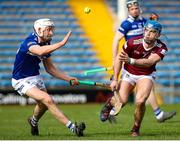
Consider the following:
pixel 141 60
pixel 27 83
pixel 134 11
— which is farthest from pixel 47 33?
pixel 134 11

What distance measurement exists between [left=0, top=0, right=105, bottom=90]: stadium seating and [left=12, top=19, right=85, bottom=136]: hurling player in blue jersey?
11.7 meters

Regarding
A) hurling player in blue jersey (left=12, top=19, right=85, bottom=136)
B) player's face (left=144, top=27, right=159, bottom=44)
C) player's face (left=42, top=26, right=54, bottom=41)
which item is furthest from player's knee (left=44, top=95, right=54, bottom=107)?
player's face (left=144, top=27, right=159, bottom=44)

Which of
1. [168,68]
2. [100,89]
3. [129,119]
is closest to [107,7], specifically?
[168,68]

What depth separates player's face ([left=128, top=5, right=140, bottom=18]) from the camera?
1300 centimetres

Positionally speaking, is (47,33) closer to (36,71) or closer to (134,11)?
(36,71)

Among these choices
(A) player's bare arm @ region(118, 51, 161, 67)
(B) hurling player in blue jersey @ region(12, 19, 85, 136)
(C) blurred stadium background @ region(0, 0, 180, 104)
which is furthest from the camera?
(C) blurred stadium background @ region(0, 0, 180, 104)

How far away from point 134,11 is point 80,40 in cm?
1288

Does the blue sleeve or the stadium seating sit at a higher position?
the blue sleeve

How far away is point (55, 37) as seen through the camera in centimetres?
2589

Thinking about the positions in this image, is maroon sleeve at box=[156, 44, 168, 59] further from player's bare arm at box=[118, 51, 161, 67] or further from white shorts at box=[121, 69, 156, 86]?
white shorts at box=[121, 69, 156, 86]

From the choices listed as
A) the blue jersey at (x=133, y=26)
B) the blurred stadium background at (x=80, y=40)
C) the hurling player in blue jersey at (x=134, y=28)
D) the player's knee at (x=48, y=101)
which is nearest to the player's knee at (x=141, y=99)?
Answer: the player's knee at (x=48, y=101)

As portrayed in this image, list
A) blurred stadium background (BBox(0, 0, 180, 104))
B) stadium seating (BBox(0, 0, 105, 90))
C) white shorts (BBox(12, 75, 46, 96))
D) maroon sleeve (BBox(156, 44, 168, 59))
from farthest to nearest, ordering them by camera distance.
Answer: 1. stadium seating (BBox(0, 0, 105, 90))
2. blurred stadium background (BBox(0, 0, 180, 104))
3. white shorts (BBox(12, 75, 46, 96))
4. maroon sleeve (BBox(156, 44, 168, 59))

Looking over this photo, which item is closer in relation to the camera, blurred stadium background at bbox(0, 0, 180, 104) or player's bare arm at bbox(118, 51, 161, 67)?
player's bare arm at bbox(118, 51, 161, 67)

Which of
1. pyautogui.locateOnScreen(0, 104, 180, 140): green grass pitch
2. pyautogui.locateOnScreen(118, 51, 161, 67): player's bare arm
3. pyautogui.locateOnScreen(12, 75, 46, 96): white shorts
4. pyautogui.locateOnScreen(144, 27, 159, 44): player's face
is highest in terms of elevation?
pyautogui.locateOnScreen(144, 27, 159, 44): player's face
